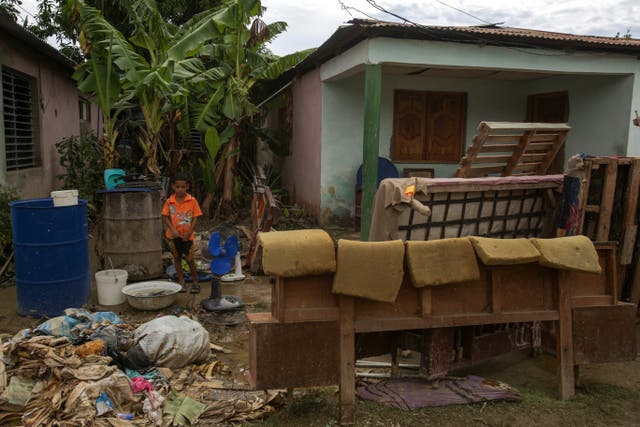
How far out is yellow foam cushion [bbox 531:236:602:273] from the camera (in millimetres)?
3734

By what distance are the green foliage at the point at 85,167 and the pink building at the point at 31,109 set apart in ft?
1.92

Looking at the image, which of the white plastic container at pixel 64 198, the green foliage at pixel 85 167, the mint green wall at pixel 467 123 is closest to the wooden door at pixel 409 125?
the mint green wall at pixel 467 123

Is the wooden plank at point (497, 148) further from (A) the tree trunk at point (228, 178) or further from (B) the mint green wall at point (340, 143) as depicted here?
(A) the tree trunk at point (228, 178)

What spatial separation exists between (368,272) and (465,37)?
629 centimetres

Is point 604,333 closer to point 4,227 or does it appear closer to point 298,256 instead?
point 298,256

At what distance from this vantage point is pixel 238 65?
10.4m

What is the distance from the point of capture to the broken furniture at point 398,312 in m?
3.38

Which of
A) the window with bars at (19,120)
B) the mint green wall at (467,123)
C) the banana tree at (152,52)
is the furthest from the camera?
the mint green wall at (467,123)

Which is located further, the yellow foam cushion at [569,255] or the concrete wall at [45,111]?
the concrete wall at [45,111]

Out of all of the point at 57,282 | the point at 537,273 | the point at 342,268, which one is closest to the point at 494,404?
the point at 537,273

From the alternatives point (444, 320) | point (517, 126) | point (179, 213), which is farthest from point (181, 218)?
point (517, 126)

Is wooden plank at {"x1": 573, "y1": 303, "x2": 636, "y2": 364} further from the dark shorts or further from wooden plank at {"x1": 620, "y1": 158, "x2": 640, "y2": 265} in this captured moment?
the dark shorts

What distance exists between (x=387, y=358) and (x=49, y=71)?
1020 cm

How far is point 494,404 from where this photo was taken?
152 inches
